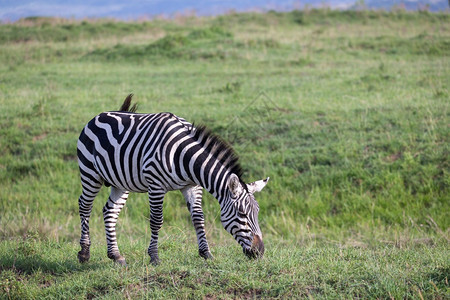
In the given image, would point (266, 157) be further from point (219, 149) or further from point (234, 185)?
point (234, 185)

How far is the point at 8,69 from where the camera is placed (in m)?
19.0

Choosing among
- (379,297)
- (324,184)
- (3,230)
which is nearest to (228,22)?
(324,184)

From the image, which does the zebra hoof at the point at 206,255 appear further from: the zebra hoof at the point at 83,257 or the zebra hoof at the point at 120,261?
the zebra hoof at the point at 83,257

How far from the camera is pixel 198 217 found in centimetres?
589

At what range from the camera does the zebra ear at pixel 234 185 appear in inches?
211

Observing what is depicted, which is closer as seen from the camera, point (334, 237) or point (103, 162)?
point (103, 162)

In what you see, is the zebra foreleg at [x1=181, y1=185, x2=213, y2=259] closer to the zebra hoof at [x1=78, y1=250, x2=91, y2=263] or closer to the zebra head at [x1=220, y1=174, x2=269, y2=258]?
the zebra head at [x1=220, y1=174, x2=269, y2=258]

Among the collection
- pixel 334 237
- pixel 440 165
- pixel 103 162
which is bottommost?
pixel 334 237

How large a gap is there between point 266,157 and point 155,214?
17.8 feet

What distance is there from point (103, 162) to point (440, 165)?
658cm

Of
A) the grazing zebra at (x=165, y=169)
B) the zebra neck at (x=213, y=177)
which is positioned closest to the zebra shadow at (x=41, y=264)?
the grazing zebra at (x=165, y=169)

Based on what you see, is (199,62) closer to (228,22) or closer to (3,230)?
(228,22)

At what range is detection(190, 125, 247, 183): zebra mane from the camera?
222 inches

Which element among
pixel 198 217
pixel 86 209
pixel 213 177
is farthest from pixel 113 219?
pixel 213 177
